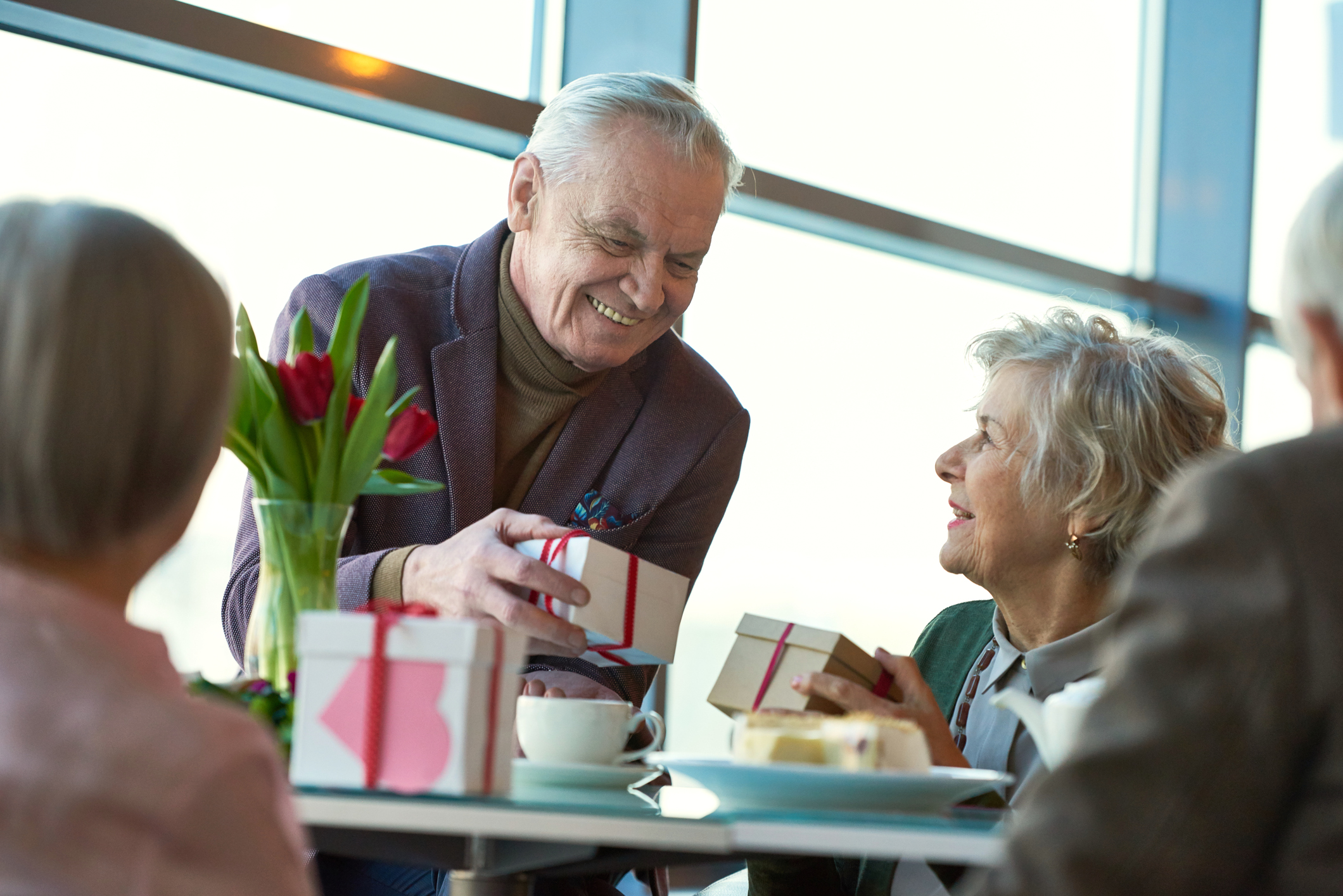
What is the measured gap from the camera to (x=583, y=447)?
6.99 ft

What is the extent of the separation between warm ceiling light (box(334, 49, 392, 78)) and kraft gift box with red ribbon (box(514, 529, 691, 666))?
1508 mm

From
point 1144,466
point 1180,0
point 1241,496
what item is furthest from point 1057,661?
point 1180,0

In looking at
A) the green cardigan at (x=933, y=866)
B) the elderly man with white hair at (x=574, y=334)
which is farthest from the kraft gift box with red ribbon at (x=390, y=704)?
the elderly man with white hair at (x=574, y=334)

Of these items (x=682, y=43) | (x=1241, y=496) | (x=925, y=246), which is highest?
(x=682, y=43)

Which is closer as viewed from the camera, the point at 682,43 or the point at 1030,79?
the point at 682,43

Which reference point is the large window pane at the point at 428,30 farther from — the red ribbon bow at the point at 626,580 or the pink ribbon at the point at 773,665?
the pink ribbon at the point at 773,665

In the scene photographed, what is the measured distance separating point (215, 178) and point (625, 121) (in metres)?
1.01

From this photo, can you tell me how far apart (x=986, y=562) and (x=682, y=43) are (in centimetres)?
167

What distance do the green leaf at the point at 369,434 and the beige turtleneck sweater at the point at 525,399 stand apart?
28.1 inches

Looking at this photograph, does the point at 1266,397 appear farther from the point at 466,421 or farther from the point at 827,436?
the point at 466,421

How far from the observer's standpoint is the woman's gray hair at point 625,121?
81.6 inches

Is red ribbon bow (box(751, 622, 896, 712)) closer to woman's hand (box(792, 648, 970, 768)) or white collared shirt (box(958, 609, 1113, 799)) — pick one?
woman's hand (box(792, 648, 970, 768))

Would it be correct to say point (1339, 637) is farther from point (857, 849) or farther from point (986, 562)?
point (986, 562)

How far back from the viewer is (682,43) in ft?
10.3
